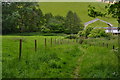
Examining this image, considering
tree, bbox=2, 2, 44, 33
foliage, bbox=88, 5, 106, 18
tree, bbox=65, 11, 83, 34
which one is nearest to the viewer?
foliage, bbox=88, 5, 106, 18

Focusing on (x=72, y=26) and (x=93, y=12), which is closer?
(x=93, y=12)

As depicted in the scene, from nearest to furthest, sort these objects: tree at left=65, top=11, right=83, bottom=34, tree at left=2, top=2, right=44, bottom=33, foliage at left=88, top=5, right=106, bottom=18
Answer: foliage at left=88, top=5, right=106, bottom=18
tree at left=2, top=2, right=44, bottom=33
tree at left=65, top=11, right=83, bottom=34

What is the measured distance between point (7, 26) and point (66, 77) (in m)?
12.4

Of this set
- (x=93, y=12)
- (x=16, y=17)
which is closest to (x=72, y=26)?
(x=16, y=17)

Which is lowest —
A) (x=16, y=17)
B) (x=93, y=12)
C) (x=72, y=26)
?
(x=72, y=26)

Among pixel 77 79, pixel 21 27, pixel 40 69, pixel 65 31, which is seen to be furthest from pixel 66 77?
pixel 65 31

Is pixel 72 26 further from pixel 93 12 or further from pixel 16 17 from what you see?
pixel 93 12

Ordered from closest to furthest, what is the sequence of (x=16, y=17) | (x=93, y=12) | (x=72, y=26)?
1. (x=93, y=12)
2. (x=16, y=17)
3. (x=72, y=26)

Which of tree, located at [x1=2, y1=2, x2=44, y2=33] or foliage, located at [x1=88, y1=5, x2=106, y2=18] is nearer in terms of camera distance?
foliage, located at [x1=88, y1=5, x2=106, y2=18]

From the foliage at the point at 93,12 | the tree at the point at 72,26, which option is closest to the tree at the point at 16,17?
the tree at the point at 72,26

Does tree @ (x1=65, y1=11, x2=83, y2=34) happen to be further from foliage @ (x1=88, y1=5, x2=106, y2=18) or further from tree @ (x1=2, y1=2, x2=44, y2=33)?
foliage @ (x1=88, y1=5, x2=106, y2=18)

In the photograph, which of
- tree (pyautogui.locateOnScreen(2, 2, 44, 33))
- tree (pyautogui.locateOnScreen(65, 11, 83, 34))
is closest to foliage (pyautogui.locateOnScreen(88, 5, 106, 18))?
tree (pyautogui.locateOnScreen(2, 2, 44, 33))

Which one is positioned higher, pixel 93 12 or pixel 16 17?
pixel 16 17

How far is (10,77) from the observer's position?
607 centimetres
